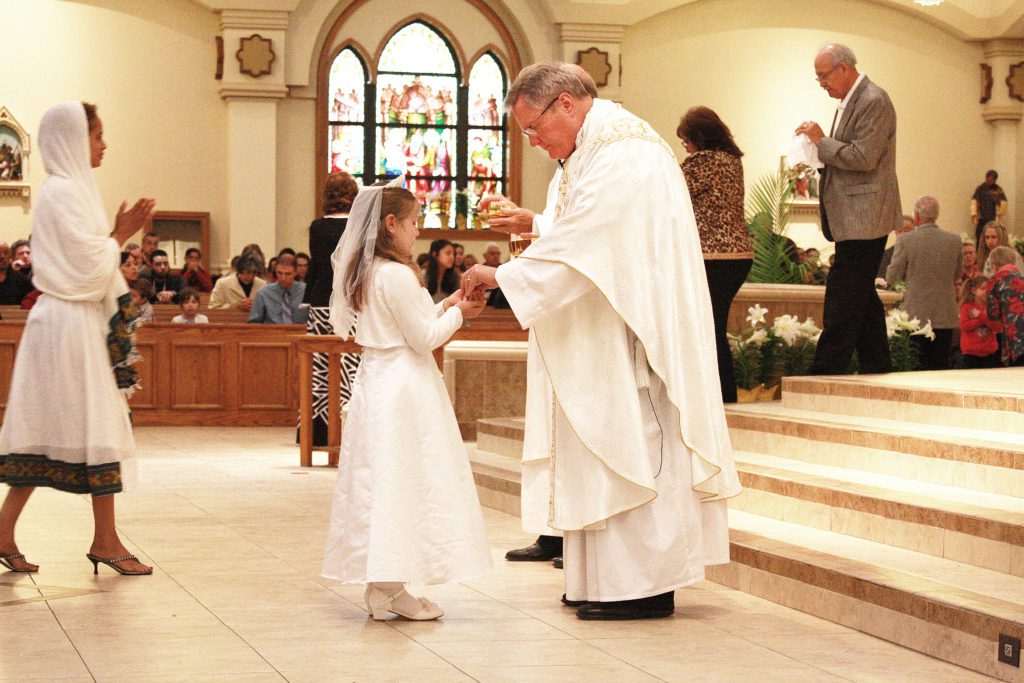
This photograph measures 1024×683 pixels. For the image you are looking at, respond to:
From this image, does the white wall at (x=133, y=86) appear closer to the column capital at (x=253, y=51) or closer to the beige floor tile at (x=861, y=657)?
the column capital at (x=253, y=51)

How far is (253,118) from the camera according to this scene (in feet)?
52.5

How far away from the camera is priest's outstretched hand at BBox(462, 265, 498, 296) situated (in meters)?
4.41

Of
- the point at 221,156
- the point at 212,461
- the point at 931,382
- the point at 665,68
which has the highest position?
the point at 665,68

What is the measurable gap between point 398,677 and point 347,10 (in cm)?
1398

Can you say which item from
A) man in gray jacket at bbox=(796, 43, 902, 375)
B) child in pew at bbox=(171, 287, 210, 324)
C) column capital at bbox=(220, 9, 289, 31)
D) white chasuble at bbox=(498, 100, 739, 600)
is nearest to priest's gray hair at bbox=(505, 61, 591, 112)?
white chasuble at bbox=(498, 100, 739, 600)

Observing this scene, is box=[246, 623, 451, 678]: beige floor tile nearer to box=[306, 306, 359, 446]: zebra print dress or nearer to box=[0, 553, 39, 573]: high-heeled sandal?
box=[0, 553, 39, 573]: high-heeled sandal

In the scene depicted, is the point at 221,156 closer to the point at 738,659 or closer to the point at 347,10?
the point at 347,10

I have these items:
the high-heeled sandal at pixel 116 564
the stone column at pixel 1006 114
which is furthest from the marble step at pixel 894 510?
the stone column at pixel 1006 114

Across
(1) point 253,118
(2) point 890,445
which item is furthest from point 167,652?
(1) point 253,118

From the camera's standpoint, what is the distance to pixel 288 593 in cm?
489

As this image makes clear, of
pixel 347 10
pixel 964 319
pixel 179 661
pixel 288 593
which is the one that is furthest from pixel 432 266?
pixel 179 661

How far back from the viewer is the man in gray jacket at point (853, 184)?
7.10 m

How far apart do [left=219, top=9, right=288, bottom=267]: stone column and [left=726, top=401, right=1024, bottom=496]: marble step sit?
10034 millimetres

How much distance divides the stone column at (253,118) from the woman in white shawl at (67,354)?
11053 mm
